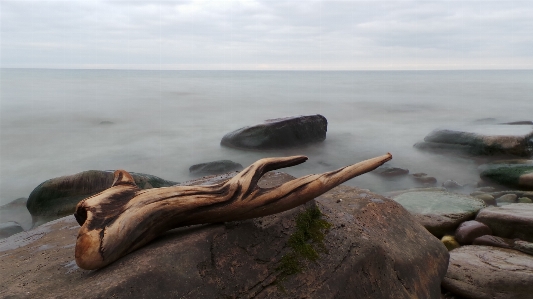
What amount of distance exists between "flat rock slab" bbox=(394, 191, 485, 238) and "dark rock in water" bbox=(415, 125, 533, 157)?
4413mm

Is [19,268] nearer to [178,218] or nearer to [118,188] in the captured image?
[118,188]

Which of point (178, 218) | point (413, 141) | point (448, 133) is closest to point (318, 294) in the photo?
point (178, 218)

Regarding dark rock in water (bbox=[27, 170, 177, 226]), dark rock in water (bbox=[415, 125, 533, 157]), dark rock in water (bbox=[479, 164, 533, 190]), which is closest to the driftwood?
dark rock in water (bbox=[27, 170, 177, 226])

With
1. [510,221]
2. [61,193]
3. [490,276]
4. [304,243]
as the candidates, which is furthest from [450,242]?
[61,193]

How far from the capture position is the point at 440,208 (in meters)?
5.24

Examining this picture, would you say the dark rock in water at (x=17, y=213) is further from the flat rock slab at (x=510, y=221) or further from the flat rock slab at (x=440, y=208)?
the flat rock slab at (x=510, y=221)

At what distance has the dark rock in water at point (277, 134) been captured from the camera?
33.5 ft

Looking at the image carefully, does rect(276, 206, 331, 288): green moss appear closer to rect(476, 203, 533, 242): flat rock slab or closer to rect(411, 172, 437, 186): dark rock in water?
rect(476, 203, 533, 242): flat rock slab

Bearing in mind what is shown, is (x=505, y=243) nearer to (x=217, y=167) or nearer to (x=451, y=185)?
(x=451, y=185)

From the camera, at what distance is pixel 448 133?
1067 cm

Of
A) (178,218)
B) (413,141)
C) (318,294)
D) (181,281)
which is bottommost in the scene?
(413,141)

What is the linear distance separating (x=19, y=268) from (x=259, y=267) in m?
1.42

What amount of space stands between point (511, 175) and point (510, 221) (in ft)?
11.1

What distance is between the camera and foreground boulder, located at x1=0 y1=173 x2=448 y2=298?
2074 mm
